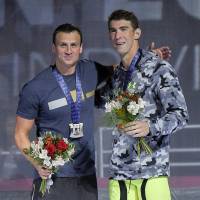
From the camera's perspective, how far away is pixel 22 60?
566cm

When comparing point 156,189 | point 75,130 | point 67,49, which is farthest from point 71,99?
point 156,189

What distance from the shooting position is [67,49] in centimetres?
345

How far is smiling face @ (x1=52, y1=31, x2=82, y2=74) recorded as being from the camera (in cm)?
346

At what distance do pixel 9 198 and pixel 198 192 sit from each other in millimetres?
1742

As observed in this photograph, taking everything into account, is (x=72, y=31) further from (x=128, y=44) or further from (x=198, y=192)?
(x=198, y=192)

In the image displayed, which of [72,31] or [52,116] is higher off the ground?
[72,31]

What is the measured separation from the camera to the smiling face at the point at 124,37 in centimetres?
331

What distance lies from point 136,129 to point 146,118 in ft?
0.70

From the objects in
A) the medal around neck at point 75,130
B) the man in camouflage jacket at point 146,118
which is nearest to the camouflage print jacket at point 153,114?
the man in camouflage jacket at point 146,118

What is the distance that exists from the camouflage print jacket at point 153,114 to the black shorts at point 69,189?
291 mm

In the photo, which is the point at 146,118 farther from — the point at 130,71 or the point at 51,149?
the point at 51,149

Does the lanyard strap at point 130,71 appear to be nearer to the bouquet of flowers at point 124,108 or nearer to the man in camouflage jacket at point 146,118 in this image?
the man in camouflage jacket at point 146,118

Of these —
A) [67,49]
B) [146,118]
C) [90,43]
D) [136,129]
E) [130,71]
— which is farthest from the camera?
[90,43]

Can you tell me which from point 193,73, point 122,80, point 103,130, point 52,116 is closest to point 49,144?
point 52,116
